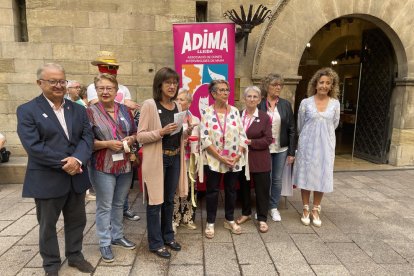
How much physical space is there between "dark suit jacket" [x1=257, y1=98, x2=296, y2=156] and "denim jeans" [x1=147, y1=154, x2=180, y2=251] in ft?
4.56

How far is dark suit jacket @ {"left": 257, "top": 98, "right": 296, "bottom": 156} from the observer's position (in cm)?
355

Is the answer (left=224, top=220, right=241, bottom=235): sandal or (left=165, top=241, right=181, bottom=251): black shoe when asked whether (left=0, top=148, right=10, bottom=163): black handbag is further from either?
(left=224, top=220, right=241, bottom=235): sandal

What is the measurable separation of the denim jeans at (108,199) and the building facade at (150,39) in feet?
10.1

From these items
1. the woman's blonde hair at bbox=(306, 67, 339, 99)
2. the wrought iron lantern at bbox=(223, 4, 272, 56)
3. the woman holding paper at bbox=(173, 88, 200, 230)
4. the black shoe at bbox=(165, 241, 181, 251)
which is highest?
the wrought iron lantern at bbox=(223, 4, 272, 56)

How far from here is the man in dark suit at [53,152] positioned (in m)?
2.22

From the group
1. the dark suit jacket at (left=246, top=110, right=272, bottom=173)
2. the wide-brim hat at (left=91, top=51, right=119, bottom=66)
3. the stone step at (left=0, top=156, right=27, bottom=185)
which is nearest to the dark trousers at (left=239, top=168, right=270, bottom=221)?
the dark suit jacket at (left=246, top=110, right=272, bottom=173)

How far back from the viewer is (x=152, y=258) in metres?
2.85

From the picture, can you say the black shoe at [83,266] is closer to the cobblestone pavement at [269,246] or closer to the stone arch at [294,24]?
the cobblestone pavement at [269,246]

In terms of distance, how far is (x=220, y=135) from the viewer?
309 centimetres

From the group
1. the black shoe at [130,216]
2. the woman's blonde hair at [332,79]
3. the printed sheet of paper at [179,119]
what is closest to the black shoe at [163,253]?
the black shoe at [130,216]

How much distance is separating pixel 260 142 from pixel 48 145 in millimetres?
2089

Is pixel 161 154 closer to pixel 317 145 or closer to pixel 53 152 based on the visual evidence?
pixel 53 152

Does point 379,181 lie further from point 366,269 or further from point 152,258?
point 152,258

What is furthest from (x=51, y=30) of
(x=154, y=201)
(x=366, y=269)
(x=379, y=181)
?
(x=379, y=181)
